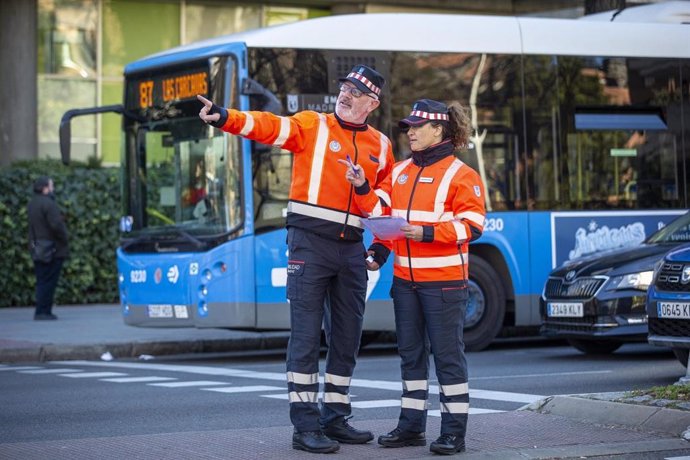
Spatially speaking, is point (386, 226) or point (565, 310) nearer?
point (386, 226)

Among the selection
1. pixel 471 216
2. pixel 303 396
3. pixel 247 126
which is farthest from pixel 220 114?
pixel 303 396

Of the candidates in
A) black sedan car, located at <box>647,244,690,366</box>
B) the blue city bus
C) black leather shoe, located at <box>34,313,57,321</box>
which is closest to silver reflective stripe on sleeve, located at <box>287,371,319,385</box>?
black sedan car, located at <box>647,244,690,366</box>

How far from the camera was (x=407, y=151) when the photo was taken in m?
14.6

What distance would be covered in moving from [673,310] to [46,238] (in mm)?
10690

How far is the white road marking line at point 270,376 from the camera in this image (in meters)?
10.5

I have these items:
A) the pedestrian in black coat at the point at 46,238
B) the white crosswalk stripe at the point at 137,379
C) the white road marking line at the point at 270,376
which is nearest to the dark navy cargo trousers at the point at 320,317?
the white road marking line at the point at 270,376

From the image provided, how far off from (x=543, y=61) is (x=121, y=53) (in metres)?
11.9

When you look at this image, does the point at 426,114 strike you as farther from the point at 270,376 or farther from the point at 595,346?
the point at 595,346

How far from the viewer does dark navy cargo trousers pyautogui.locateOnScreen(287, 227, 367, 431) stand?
290 inches

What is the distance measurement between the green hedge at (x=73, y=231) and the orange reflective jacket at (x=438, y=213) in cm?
1391

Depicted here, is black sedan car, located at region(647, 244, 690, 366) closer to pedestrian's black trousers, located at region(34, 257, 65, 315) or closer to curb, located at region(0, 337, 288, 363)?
curb, located at region(0, 337, 288, 363)

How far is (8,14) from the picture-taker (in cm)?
2380

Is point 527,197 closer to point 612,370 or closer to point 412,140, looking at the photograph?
point 612,370

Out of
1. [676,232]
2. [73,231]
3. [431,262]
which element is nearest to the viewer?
[431,262]
